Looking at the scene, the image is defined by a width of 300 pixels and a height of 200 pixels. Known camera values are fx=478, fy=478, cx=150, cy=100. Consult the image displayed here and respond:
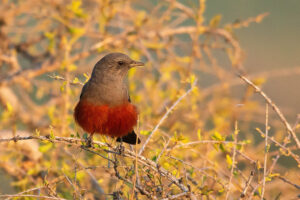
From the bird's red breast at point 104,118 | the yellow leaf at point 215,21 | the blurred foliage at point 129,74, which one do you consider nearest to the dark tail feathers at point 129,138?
the bird's red breast at point 104,118

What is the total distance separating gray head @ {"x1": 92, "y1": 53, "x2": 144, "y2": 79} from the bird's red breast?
42 centimetres

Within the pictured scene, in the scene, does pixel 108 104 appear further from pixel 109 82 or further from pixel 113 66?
pixel 113 66

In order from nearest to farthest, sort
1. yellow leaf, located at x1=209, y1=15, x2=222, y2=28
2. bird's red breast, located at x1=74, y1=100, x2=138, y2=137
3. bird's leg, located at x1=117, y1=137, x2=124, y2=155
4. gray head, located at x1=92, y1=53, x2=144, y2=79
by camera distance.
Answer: bird's leg, located at x1=117, y1=137, x2=124, y2=155, bird's red breast, located at x1=74, y1=100, x2=138, y2=137, gray head, located at x1=92, y1=53, x2=144, y2=79, yellow leaf, located at x1=209, y1=15, x2=222, y2=28

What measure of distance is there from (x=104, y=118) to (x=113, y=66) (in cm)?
71

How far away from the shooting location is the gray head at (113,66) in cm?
506

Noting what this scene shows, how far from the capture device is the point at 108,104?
15.6ft

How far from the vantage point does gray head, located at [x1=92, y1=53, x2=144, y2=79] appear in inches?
199

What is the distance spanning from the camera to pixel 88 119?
4.65 metres

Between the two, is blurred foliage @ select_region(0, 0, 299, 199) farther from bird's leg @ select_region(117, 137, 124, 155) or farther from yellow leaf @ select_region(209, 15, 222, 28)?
bird's leg @ select_region(117, 137, 124, 155)

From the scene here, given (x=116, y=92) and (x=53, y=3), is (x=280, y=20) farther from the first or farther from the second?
(x=116, y=92)

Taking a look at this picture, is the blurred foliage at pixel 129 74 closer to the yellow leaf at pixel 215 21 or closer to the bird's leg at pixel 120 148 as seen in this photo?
the yellow leaf at pixel 215 21

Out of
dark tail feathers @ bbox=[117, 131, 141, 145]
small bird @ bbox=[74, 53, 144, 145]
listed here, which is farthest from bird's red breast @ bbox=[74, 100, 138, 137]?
dark tail feathers @ bbox=[117, 131, 141, 145]

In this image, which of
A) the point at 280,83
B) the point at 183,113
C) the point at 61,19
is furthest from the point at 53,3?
the point at 280,83

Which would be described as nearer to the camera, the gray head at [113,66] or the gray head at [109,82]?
the gray head at [109,82]
